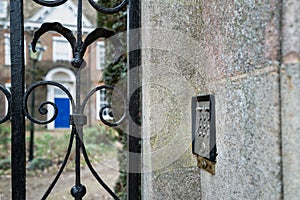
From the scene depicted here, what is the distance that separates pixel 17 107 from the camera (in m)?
0.74

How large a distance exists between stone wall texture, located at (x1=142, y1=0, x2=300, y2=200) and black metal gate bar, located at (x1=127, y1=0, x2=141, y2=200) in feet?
0.11

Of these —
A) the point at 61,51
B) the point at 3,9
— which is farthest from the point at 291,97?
the point at 61,51

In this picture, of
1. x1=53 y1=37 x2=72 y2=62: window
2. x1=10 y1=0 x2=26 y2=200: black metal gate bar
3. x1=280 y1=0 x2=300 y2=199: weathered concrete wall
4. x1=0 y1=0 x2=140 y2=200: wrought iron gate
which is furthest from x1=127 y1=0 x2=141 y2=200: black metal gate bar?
x1=53 y1=37 x2=72 y2=62: window

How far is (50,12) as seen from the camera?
6.96 meters

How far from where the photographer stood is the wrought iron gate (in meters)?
0.74

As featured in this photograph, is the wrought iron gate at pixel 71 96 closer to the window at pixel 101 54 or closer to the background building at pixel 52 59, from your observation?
the window at pixel 101 54

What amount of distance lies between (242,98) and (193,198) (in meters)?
0.34

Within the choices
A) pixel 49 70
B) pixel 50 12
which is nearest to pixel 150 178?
pixel 50 12

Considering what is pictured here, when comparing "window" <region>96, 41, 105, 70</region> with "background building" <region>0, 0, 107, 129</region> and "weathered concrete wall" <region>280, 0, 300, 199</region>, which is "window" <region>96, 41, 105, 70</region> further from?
"weathered concrete wall" <region>280, 0, 300, 199</region>

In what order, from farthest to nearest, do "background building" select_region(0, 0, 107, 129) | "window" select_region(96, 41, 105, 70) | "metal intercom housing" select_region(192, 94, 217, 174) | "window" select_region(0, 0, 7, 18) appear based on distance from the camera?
1. "window" select_region(0, 0, 7, 18)
2. "background building" select_region(0, 0, 107, 129)
3. "window" select_region(96, 41, 105, 70)
4. "metal intercom housing" select_region(192, 94, 217, 174)

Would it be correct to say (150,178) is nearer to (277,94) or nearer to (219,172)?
(219,172)

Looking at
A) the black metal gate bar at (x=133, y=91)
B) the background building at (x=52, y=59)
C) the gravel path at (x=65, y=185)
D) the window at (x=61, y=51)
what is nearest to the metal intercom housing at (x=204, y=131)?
the black metal gate bar at (x=133, y=91)

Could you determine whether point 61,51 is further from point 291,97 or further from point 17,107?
point 291,97

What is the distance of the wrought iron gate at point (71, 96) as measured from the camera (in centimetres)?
74
